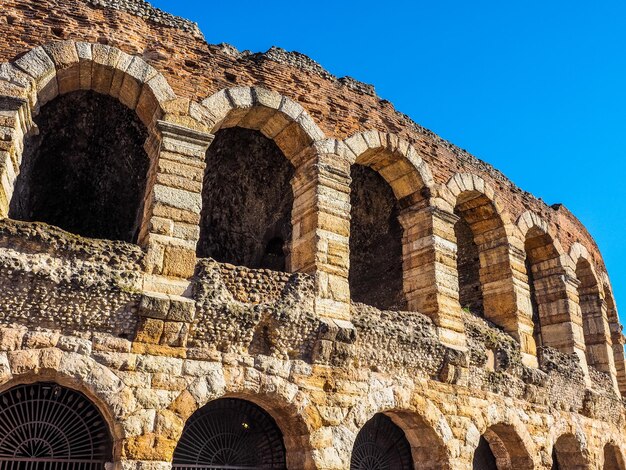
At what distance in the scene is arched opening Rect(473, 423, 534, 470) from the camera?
8.02m

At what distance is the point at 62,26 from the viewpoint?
6.47 metres

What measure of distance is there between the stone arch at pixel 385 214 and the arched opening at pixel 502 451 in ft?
6.76

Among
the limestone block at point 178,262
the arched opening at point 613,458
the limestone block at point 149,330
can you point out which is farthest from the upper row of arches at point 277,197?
the arched opening at point 613,458

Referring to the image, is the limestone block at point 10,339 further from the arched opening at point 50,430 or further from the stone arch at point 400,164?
the stone arch at point 400,164

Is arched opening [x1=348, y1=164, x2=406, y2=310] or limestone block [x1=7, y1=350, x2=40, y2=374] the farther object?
arched opening [x1=348, y1=164, x2=406, y2=310]

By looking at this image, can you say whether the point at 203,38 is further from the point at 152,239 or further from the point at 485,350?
the point at 485,350

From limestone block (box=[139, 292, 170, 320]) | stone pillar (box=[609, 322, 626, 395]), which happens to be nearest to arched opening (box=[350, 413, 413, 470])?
limestone block (box=[139, 292, 170, 320])

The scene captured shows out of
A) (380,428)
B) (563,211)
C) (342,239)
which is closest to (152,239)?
(342,239)

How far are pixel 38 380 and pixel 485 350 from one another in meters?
5.44

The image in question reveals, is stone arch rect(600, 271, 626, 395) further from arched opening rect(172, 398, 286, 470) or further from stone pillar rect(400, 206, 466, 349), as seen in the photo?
arched opening rect(172, 398, 286, 470)

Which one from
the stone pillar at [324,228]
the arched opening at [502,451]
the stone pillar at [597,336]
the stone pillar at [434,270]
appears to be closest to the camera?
the stone pillar at [324,228]

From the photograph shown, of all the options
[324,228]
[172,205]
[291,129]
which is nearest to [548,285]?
[324,228]

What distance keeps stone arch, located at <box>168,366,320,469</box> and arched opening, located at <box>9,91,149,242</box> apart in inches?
136

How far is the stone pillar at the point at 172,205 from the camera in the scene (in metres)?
5.97
